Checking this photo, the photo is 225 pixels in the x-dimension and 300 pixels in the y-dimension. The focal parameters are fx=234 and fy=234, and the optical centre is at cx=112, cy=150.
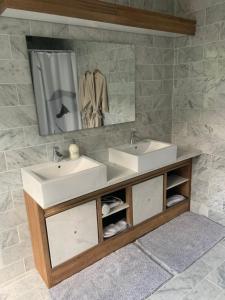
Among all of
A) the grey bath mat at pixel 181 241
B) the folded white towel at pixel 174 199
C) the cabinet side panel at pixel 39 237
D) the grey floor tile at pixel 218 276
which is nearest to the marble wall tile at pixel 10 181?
the cabinet side panel at pixel 39 237

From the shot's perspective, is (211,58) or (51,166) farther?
(211,58)

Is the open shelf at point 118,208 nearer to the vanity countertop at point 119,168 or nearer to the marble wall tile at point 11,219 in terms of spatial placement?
the vanity countertop at point 119,168

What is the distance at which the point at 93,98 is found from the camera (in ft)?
7.11

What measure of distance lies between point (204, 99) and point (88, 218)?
1.69 metres

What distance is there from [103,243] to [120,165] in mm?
720

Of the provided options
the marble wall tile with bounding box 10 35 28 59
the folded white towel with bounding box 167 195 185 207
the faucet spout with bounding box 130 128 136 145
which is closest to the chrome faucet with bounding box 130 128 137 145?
the faucet spout with bounding box 130 128 136 145

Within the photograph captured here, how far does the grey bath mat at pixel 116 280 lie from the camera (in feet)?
5.83

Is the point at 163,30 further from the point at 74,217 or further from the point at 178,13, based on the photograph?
the point at 74,217

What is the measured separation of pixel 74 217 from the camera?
1834mm

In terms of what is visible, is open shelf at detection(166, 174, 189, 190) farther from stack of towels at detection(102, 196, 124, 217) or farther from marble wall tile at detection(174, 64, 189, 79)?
marble wall tile at detection(174, 64, 189, 79)

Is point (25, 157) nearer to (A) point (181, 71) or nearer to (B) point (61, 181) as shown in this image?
(B) point (61, 181)

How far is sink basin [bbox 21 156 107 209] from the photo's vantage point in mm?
1565

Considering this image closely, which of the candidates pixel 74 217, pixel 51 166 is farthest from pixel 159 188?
pixel 51 166

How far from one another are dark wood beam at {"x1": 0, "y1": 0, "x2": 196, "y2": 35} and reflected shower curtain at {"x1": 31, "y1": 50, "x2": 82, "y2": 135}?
348mm
